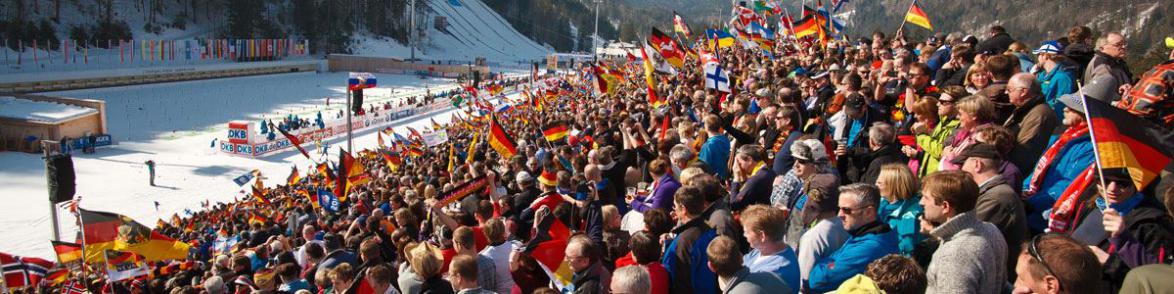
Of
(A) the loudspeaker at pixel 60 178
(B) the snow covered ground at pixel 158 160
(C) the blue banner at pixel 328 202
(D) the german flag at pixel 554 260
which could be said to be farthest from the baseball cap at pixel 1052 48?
(B) the snow covered ground at pixel 158 160

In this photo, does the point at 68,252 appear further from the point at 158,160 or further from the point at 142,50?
the point at 142,50

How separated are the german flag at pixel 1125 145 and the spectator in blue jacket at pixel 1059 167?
622 millimetres

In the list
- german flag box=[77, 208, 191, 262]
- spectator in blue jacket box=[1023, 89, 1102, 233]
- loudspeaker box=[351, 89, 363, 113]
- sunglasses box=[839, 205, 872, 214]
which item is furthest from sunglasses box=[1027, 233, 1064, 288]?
loudspeaker box=[351, 89, 363, 113]

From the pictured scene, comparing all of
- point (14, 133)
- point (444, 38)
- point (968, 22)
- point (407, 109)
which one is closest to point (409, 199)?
point (14, 133)

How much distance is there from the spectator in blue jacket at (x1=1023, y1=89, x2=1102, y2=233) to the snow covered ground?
16.9 m

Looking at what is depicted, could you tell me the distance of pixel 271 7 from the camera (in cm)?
8488

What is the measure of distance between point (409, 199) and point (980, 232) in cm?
596

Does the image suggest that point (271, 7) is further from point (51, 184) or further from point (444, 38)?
point (51, 184)

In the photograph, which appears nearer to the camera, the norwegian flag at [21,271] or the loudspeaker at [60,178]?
the norwegian flag at [21,271]

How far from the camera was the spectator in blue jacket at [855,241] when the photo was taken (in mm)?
3119

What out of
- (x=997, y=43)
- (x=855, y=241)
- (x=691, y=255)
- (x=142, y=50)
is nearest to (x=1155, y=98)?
(x=855, y=241)

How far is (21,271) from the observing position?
29.6 ft

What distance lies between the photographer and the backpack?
13.2 feet

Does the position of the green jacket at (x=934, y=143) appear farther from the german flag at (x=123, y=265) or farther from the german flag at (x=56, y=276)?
the german flag at (x=56, y=276)
